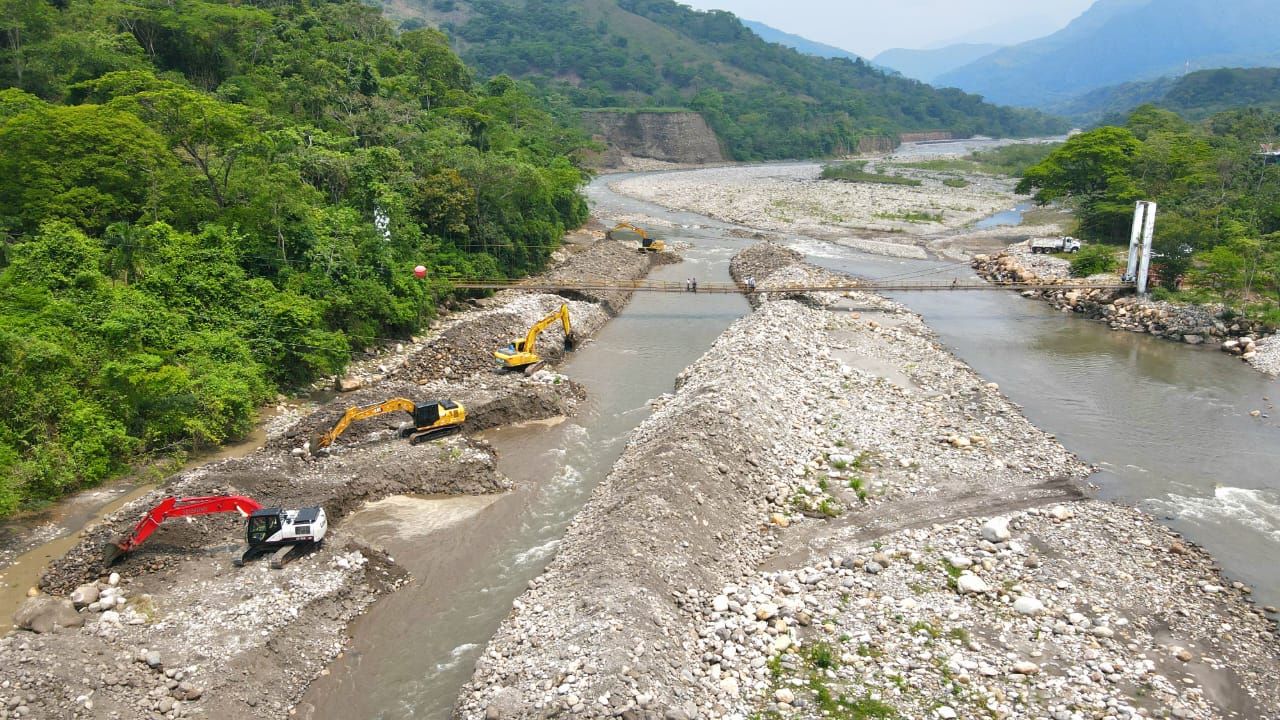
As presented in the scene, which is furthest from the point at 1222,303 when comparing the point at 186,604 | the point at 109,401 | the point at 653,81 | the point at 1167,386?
the point at 653,81

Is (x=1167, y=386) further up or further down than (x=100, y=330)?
further down

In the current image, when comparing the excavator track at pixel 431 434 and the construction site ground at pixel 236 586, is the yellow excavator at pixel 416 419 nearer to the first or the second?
the excavator track at pixel 431 434

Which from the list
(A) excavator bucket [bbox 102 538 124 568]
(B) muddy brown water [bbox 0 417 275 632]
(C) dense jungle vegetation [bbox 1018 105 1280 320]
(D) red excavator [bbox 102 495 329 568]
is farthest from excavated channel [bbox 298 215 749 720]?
(C) dense jungle vegetation [bbox 1018 105 1280 320]

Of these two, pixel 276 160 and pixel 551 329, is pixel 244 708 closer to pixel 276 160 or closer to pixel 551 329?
pixel 551 329

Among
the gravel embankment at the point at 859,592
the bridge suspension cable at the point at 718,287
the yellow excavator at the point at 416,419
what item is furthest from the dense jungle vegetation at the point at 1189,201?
the yellow excavator at the point at 416,419

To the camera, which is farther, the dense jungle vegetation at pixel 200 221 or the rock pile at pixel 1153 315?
the rock pile at pixel 1153 315

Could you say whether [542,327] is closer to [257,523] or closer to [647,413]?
[647,413]

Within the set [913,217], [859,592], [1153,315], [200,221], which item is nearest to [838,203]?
[913,217]
